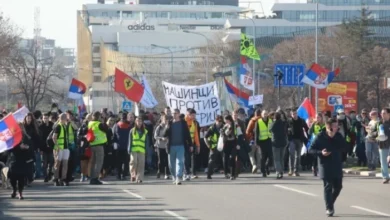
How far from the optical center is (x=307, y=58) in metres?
79.5

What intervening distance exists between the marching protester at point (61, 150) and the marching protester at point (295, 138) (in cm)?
622

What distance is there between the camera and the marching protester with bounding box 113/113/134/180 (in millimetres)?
30094

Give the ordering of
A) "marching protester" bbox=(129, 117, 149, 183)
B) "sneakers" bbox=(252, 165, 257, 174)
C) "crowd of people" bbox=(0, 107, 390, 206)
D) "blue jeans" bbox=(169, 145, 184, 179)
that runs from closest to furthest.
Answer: "blue jeans" bbox=(169, 145, 184, 179), "crowd of people" bbox=(0, 107, 390, 206), "marching protester" bbox=(129, 117, 149, 183), "sneakers" bbox=(252, 165, 257, 174)

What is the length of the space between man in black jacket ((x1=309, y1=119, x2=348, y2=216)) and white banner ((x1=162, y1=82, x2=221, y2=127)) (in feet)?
46.2

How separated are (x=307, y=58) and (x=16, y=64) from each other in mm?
23133

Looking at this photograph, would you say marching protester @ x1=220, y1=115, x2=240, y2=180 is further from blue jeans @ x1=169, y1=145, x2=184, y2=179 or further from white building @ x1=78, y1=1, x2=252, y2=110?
white building @ x1=78, y1=1, x2=252, y2=110

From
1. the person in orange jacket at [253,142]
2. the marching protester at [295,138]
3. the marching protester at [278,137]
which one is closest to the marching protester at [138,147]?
the marching protester at [278,137]

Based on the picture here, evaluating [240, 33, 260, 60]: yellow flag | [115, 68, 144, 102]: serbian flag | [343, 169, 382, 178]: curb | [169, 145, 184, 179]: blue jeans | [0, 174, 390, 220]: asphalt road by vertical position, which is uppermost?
[240, 33, 260, 60]: yellow flag

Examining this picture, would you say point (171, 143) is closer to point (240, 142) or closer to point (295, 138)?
point (240, 142)

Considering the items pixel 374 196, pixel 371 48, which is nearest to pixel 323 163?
pixel 374 196

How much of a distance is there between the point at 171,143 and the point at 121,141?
3342 millimetres

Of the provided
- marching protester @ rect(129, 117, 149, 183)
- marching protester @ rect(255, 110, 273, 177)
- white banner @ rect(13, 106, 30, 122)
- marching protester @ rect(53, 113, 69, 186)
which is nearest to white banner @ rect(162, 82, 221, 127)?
marching protester @ rect(255, 110, 273, 177)

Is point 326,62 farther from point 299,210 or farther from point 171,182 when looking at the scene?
point 299,210

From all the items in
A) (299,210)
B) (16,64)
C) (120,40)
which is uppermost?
(120,40)
